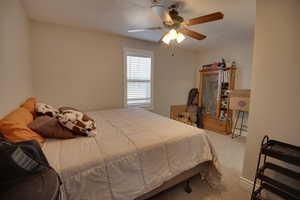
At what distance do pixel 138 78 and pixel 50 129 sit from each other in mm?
2523

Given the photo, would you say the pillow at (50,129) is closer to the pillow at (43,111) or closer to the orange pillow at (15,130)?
the orange pillow at (15,130)

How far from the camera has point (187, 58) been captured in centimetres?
447

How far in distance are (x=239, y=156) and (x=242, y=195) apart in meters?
1.09

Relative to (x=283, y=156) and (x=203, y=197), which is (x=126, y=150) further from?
(x=283, y=156)

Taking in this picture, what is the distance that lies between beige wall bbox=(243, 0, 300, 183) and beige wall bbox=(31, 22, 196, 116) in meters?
2.57

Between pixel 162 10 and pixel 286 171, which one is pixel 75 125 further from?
pixel 286 171

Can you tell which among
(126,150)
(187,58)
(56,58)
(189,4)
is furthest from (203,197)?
(187,58)

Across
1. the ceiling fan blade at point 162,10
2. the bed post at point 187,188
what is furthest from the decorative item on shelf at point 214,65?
the bed post at point 187,188

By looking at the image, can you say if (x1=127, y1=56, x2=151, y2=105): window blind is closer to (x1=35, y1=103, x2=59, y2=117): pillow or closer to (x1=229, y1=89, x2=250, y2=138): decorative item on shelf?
(x1=35, y1=103, x2=59, y2=117): pillow

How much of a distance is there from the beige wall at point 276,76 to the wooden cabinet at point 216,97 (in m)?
2.26

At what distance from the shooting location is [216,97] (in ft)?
13.5

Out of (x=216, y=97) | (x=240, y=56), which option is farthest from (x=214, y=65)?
(x=216, y=97)

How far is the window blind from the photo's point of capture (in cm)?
353

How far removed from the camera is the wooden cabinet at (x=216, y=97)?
374cm
